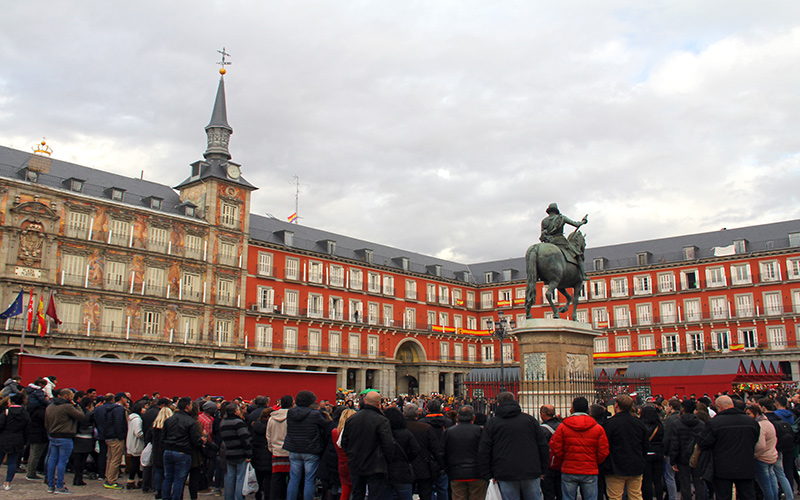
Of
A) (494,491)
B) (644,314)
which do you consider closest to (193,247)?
(644,314)

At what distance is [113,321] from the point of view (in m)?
36.7

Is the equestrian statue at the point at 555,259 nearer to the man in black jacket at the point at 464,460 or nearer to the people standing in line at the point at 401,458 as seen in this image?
the man in black jacket at the point at 464,460

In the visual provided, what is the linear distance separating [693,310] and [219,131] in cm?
3829

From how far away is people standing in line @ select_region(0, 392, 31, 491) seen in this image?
1029 cm

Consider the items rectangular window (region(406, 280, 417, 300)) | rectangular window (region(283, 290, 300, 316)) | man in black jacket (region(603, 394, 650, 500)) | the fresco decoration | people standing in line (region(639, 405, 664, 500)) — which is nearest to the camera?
man in black jacket (region(603, 394, 650, 500))

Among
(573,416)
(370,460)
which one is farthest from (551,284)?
(370,460)

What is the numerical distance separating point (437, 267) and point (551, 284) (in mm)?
46086

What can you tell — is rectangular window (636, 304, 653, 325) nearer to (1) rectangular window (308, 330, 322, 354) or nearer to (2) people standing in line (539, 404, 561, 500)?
(1) rectangular window (308, 330, 322, 354)

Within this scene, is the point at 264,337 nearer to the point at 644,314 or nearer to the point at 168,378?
the point at 168,378

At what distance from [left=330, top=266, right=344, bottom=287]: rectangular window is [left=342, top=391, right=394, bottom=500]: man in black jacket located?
141 ft

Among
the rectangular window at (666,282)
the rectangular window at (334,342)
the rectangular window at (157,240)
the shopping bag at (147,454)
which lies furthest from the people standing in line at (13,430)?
the rectangular window at (666,282)

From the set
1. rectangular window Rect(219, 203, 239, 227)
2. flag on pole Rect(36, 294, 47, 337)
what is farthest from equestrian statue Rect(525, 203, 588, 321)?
rectangular window Rect(219, 203, 239, 227)

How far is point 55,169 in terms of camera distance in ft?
124

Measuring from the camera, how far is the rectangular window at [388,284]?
54.0 m
